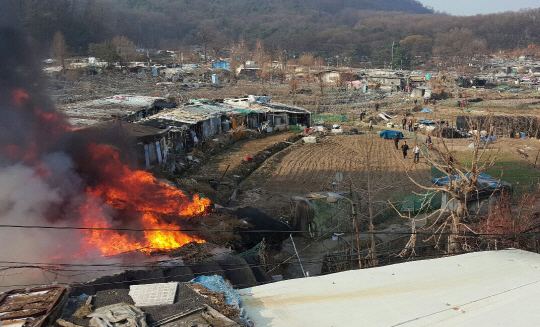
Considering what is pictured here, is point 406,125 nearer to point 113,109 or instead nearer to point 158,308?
point 113,109

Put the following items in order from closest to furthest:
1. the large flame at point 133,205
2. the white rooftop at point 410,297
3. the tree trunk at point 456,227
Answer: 1. the white rooftop at point 410,297
2. the tree trunk at point 456,227
3. the large flame at point 133,205

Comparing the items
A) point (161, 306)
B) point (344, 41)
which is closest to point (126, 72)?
point (161, 306)

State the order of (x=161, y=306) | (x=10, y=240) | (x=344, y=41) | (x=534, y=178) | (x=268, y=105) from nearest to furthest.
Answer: (x=161, y=306)
(x=10, y=240)
(x=534, y=178)
(x=268, y=105)
(x=344, y=41)

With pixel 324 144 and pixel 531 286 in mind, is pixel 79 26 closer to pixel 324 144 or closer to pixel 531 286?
pixel 324 144

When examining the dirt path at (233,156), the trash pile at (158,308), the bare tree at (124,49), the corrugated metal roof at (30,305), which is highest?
the bare tree at (124,49)

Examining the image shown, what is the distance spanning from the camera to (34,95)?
50.4ft

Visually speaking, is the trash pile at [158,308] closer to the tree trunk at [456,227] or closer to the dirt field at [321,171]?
the tree trunk at [456,227]

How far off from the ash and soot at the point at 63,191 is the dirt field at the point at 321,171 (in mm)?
4725

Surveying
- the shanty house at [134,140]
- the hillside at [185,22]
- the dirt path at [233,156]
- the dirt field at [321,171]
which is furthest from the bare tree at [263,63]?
the shanty house at [134,140]

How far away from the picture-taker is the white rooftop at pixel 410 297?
6488mm

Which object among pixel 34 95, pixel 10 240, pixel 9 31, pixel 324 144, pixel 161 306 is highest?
pixel 9 31

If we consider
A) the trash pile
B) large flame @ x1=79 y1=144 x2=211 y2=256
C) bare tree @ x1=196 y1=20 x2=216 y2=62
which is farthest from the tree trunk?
bare tree @ x1=196 y1=20 x2=216 y2=62

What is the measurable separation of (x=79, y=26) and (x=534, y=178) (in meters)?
69.4

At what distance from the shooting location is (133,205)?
1429 cm
